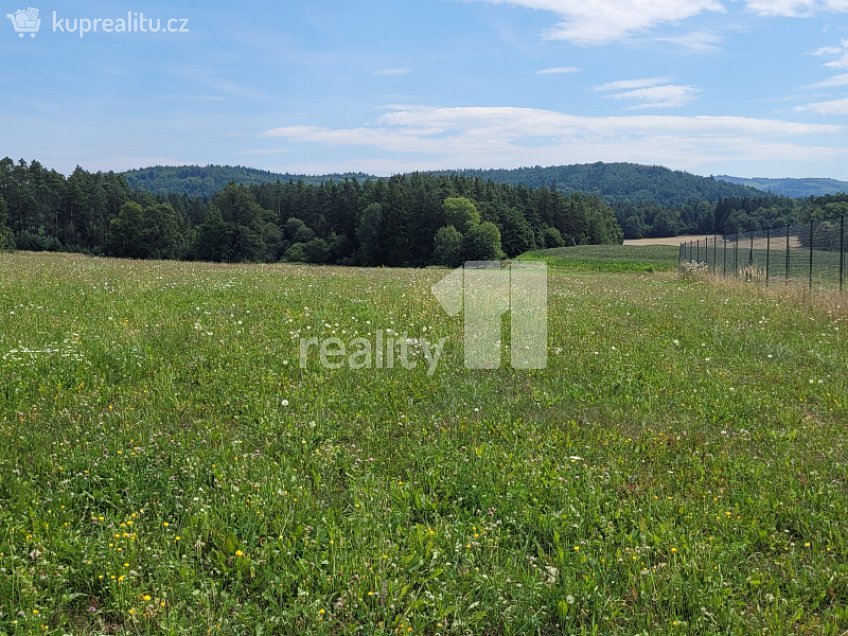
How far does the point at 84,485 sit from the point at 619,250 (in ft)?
228

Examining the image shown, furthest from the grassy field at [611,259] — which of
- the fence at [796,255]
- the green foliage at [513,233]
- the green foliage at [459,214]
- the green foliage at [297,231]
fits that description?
the green foliage at [297,231]

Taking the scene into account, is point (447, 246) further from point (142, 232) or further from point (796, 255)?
point (796, 255)

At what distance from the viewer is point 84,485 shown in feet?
18.0

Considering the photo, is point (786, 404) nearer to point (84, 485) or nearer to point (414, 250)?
point (84, 485)

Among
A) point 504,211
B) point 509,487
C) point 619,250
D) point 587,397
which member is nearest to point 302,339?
point 587,397

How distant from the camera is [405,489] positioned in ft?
18.4

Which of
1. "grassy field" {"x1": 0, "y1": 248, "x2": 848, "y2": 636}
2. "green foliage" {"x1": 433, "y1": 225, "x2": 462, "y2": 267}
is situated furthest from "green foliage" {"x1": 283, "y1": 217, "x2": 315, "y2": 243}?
"grassy field" {"x1": 0, "y1": 248, "x2": 848, "y2": 636}

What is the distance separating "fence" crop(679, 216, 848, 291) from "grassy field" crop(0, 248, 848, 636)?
10.2 metres

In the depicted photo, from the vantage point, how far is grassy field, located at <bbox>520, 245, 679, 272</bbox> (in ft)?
158
